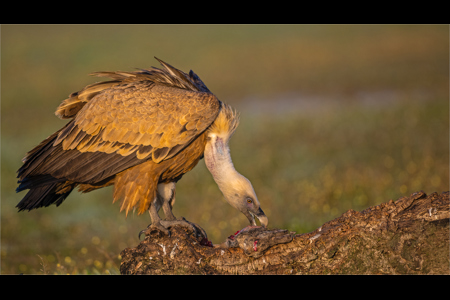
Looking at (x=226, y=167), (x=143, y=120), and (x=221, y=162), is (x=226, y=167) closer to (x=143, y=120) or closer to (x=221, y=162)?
(x=221, y=162)

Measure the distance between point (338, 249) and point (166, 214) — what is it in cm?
249

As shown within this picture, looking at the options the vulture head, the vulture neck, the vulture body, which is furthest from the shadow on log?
the vulture neck

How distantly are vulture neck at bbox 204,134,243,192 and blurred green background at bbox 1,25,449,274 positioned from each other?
1687 mm

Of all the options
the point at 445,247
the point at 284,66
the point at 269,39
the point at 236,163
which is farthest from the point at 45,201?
the point at 269,39

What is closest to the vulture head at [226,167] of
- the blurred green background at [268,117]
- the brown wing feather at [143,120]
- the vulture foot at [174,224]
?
the brown wing feather at [143,120]

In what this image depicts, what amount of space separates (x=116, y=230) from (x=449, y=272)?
7483 mm

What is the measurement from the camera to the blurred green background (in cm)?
1104

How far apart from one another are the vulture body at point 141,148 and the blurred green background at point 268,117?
104 centimetres

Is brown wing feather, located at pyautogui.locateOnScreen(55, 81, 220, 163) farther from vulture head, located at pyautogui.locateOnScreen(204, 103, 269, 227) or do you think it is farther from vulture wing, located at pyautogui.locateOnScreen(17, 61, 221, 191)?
vulture head, located at pyautogui.locateOnScreen(204, 103, 269, 227)

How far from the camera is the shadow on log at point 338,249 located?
16.0ft

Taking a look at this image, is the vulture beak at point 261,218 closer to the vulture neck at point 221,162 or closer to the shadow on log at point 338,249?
the vulture neck at point 221,162

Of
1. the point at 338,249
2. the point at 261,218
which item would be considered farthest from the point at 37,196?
the point at 338,249

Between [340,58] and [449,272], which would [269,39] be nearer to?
[340,58]

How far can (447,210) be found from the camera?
4.82 metres
